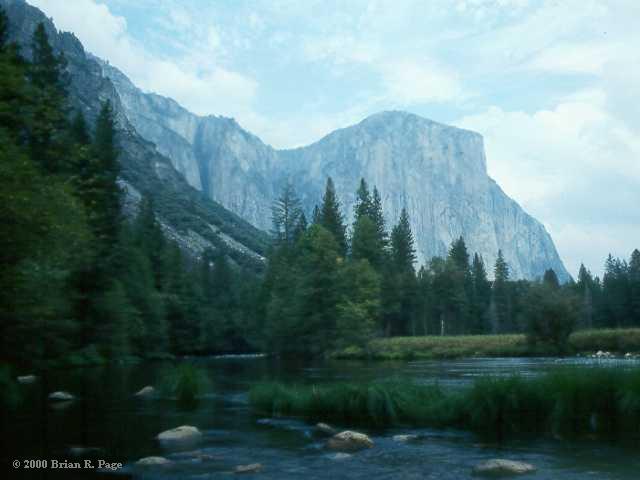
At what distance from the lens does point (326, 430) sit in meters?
14.1

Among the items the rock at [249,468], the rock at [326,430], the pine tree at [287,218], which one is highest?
the pine tree at [287,218]

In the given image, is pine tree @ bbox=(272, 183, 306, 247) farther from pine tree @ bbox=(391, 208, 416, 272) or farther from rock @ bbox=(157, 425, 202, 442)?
rock @ bbox=(157, 425, 202, 442)

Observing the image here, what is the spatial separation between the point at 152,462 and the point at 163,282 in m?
58.3

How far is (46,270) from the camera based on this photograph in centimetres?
1972

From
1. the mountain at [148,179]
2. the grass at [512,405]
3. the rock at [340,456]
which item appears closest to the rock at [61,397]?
the grass at [512,405]

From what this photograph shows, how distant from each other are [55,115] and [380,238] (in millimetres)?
66340

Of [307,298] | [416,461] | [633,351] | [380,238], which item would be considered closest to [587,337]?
[633,351]

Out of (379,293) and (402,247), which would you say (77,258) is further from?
(402,247)

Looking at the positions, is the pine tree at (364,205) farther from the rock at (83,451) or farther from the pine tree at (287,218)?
the rock at (83,451)

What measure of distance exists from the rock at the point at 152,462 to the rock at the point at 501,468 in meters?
5.54

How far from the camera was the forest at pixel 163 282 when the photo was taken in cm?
1460

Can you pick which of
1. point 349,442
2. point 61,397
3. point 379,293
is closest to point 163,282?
point 379,293

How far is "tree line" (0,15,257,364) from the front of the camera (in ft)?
43.7

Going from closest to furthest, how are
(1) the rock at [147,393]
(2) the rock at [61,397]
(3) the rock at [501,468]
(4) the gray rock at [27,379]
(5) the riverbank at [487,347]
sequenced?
1. (3) the rock at [501,468]
2. (2) the rock at [61,397]
3. (1) the rock at [147,393]
4. (4) the gray rock at [27,379]
5. (5) the riverbank at [487,347]
